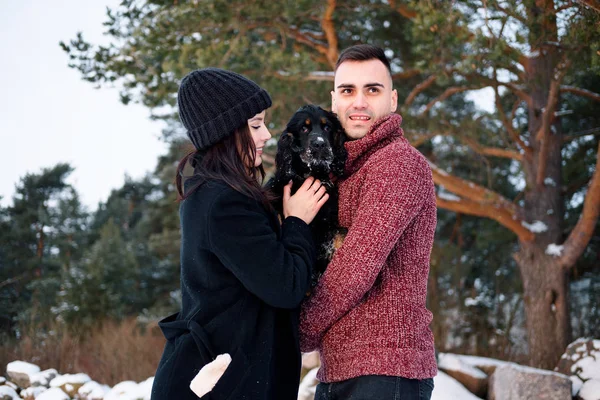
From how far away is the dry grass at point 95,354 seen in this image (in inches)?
336

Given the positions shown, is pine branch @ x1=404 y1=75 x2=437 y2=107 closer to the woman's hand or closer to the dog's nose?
the dog's nose

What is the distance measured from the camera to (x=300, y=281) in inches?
79.2

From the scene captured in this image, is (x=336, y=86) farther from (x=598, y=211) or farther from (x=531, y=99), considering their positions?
(x=531, y=99)

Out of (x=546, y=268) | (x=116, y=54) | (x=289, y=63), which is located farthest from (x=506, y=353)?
(x=116, y=54)

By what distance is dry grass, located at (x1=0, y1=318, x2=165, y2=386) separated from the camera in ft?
28.0

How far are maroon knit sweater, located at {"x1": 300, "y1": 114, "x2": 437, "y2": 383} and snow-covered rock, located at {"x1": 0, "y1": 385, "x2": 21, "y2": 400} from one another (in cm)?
663

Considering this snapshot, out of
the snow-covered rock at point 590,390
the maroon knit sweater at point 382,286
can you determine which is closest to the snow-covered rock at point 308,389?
the snow-covered rock at point 590,390

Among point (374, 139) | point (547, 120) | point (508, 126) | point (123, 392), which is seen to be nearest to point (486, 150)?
point (508, 126)

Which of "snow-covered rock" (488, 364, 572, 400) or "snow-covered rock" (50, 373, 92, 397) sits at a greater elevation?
"snow-covered rock" (488, 364, 572, 400)

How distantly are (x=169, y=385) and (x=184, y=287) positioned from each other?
1.24ft

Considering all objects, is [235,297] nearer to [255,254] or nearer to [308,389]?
[255,254]

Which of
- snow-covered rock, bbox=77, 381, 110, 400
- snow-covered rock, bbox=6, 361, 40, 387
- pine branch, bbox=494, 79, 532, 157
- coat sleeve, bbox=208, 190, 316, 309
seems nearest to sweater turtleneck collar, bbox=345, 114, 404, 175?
coat sleeve, bbox=208, 190, 316, 309

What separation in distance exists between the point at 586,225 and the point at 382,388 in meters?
7.48

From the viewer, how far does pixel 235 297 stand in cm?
205
